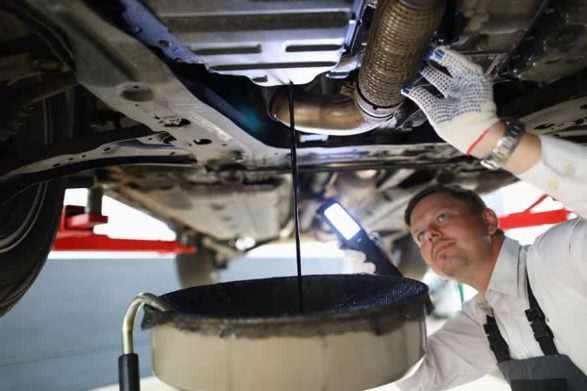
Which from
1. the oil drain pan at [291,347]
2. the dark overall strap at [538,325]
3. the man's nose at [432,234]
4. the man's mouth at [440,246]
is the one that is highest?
the man's nose at [432,234]

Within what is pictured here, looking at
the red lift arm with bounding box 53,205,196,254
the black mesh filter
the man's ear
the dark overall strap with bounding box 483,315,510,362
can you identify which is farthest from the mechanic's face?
the red lift arm with bounding box 53,205,196,254

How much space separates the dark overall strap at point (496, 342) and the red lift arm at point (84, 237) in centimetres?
99

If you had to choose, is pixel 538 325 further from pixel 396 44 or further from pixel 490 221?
pixel 396 44

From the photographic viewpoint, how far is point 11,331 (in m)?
2.80

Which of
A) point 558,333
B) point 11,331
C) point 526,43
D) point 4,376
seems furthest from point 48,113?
point 11,331

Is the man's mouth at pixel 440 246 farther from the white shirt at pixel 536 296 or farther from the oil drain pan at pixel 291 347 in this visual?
the oil drain pan at pixel 291 347

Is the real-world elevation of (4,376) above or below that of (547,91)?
below

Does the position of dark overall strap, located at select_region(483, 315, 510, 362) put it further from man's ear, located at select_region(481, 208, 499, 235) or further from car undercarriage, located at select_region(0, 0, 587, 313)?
car undercarriage, located at select_region(0, 0, 587, 313)

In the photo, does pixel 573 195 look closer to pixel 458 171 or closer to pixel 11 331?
pixel 458 171

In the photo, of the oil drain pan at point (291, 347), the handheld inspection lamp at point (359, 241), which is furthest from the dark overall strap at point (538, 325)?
the oil drain pan at point (291, 347)

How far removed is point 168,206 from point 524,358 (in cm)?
105

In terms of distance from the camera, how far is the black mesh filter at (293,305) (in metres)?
0.46

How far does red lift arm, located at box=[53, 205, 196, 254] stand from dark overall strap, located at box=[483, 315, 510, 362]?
991 mm

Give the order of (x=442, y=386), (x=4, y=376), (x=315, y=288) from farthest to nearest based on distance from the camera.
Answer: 1. (x=4, y=376)
2. (x=442, y=386)
3. (x=315, y=288)
